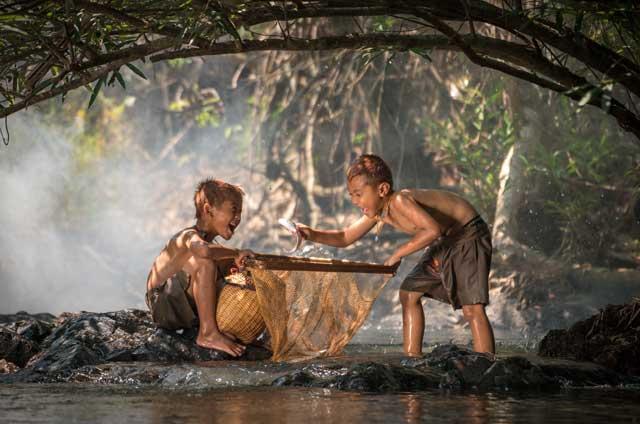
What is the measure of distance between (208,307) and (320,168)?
6676 millimetres

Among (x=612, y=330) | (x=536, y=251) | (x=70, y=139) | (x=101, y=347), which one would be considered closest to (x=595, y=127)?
(x=536, y=251)

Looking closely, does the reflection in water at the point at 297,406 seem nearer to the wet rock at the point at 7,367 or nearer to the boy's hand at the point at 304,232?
the wet rock at the point at 7,367

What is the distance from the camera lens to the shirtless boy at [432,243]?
5.86 m

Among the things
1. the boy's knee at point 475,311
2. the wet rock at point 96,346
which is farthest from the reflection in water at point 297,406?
the boy's knee at point 475,311

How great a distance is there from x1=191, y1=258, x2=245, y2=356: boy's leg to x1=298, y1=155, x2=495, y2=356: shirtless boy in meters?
0.68

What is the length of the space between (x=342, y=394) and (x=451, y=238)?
1928 millimetres

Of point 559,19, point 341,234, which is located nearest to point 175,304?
point 341,234

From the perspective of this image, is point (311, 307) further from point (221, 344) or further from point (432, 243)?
point (432, 243)

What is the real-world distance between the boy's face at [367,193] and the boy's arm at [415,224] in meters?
0.09

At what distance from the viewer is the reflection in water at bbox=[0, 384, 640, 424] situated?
3.71 metres

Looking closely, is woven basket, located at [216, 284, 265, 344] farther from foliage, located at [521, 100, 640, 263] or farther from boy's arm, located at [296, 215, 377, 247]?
foliage, located at [521, 100, 640, 263]

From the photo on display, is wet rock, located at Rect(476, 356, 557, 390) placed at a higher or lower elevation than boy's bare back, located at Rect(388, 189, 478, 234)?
lower

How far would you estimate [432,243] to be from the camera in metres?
6.25

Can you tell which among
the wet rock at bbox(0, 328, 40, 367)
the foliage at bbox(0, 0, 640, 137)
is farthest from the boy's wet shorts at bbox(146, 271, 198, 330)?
the foliage at bbox(0, 0, 640, 137)
